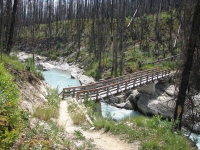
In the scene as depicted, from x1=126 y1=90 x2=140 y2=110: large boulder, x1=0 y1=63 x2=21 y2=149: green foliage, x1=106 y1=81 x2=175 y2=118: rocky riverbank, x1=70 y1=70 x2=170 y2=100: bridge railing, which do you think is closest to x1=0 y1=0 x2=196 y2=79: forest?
x1=70 y1=70 x2=170 y2=100: bridge railing

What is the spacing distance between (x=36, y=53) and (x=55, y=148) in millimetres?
50093

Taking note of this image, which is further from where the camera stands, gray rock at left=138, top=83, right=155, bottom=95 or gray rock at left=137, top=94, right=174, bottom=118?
gray rock at left=138, top=83, right=155, bottom=95

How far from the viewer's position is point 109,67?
107 ft

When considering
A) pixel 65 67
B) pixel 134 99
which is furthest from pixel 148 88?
pixel 65 67

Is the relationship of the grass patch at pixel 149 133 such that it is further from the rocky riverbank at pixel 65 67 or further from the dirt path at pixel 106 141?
the rocky riverbank at pixel 65 67

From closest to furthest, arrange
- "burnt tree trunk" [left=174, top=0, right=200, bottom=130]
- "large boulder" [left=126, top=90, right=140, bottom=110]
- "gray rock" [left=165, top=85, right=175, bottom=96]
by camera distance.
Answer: "burnt tree trunk" [left=174, top=0, right=200, bottom=130] < "large boulder" [left=126, top=90, right=140, bottom=110] < "gray rock" [left=165, top=85, right=175, bottom=96]

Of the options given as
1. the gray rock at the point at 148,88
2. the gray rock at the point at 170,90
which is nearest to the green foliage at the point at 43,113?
the gray rock at the point at 148,88

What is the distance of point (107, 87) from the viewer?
1655 cm

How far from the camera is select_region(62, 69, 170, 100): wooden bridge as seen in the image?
616 inches

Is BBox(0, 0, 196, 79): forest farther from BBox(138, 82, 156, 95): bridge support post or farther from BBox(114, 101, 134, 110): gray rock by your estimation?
BBox(114, 101, 134, 110): gray rock

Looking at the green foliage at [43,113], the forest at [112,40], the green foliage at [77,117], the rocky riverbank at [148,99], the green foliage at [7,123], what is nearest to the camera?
the green foliage at [7,123]

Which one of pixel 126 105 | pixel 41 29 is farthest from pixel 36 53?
pixel 126 105

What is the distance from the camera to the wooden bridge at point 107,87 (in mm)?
15648

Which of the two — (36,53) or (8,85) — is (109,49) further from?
(8,85)
